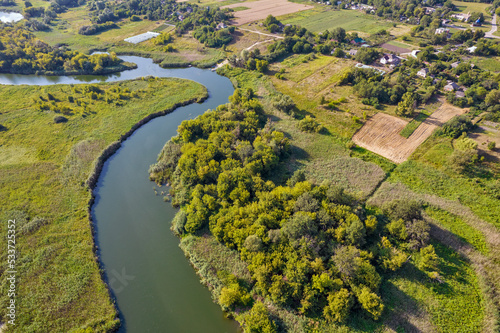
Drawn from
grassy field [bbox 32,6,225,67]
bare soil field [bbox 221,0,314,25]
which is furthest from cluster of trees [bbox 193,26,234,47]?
bare soil field [bbox 221,0,314,25]

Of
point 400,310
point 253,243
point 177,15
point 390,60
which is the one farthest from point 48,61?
point 400,310

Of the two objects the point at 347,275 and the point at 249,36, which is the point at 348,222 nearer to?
the point at 347,275

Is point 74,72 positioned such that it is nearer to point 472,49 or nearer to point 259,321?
point 259,321

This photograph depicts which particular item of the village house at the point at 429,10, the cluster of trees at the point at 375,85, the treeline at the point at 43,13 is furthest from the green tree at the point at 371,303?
the treeline at the point at 43,13

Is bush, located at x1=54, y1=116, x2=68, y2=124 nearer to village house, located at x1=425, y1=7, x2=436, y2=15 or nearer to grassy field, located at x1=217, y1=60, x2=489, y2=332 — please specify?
grassy field, located at x1=217, y1=60, x2=489, y2=332

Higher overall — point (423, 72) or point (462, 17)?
point (462, 17)
